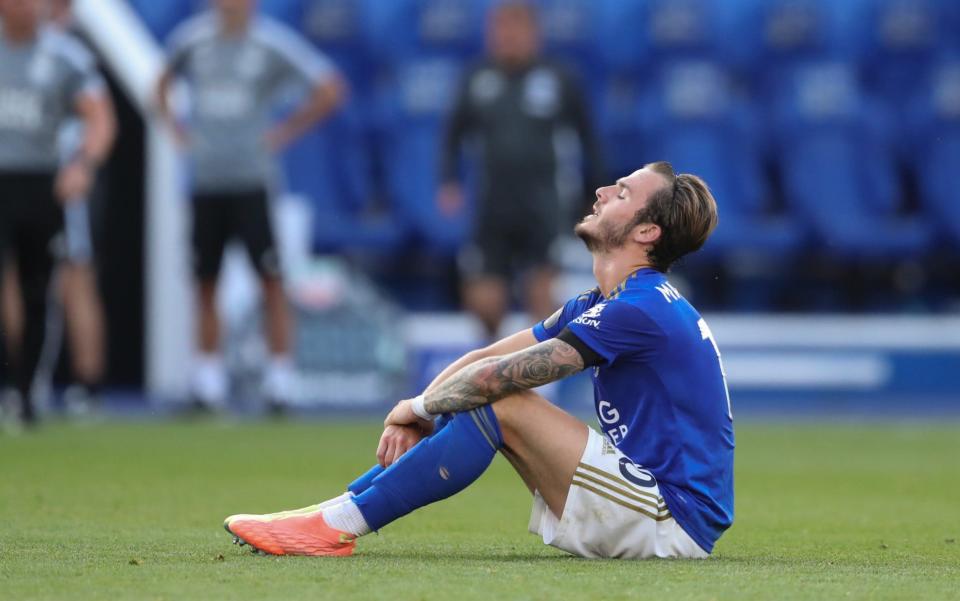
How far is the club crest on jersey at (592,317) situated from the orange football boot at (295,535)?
769 millimetres

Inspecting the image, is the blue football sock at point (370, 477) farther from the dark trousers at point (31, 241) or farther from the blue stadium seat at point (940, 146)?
the blue stadium seat at point (940, 146)

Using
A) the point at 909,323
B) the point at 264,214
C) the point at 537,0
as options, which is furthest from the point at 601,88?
the point at 264,214

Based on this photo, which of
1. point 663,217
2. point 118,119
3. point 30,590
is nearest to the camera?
point 30,590

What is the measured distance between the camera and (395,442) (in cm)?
445

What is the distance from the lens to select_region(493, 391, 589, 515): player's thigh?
428 cm

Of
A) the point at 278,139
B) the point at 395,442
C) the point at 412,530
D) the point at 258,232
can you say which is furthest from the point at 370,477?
the point at 278,139

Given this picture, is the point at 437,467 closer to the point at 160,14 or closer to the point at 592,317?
the point at 592,317

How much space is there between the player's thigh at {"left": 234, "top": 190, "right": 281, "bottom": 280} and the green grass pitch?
1.44 meters

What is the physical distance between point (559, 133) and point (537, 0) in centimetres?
361

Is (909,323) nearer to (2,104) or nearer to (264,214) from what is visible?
(264,214)

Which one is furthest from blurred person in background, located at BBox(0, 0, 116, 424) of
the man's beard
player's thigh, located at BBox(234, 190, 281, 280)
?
Result: the man's beard

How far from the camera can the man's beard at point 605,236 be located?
4.46 metres

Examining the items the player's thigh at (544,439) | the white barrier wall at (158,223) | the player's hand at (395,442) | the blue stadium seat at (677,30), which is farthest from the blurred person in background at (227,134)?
the player's thigh at (544,439)

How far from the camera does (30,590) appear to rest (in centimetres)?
369
